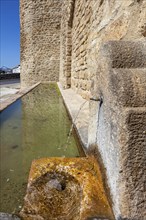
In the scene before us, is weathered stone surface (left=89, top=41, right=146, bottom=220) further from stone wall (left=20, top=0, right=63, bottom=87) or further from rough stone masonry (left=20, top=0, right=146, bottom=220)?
stone wall (left=20, top=0, right=63, bottom=87)

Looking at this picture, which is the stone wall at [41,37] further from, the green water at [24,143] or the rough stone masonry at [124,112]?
the rough stone masonry at [124,112]

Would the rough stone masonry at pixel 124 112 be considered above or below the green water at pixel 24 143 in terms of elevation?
above

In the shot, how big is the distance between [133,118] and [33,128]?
9.75 ft

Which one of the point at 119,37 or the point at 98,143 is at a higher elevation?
the point at 119,37

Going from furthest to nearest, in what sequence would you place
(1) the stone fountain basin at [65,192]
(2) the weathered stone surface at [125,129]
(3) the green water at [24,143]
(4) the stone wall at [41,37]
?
(4) the stone wall at [41,37], (3) the green water at [24,143], (1) the stone fountain basin at [65,192], (2) the weathered stone surface at [125,129]

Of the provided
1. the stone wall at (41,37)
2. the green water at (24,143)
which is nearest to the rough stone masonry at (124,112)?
the green water at (24,143)

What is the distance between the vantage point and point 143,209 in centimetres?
95

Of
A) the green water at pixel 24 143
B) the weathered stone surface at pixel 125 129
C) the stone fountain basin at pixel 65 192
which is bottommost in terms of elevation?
the green water at pixel 24 143

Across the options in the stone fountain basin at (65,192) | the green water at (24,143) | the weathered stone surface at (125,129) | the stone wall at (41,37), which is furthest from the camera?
the stone wall at (41,37)

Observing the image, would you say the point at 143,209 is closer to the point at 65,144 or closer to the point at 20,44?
the point at 65,144

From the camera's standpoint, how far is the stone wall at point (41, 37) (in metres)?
13.1

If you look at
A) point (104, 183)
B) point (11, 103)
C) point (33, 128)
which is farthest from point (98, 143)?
point (11, 103)

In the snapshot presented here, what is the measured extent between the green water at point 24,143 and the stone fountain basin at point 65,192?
0.65 metres

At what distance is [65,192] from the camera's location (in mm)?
1300
